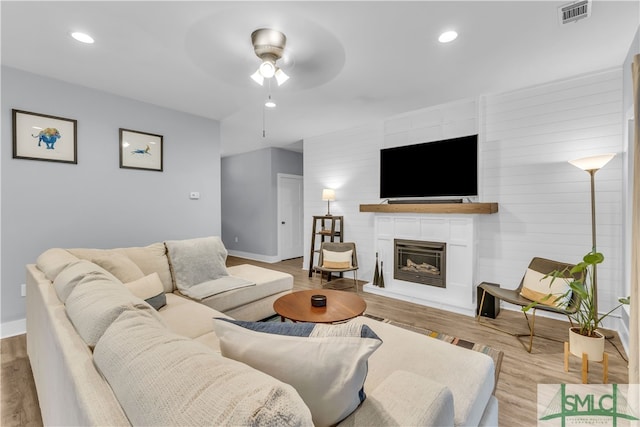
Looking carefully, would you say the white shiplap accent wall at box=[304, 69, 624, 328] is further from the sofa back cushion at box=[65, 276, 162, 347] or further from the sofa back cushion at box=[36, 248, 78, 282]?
the sofa back cushion at box=[36, 248, 78, 282]

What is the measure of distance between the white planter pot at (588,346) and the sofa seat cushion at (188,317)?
8.07 feet

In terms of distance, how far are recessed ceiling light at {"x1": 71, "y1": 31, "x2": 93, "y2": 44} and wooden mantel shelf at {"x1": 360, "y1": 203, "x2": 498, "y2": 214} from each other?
3.33 meters

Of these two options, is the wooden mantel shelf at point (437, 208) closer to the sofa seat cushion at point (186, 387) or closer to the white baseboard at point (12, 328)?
the sofa seat cushion at point (186, 387)

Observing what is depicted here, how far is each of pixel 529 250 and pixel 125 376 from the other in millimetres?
3690

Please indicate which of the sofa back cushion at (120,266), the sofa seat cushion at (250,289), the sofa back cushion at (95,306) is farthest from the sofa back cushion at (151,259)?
the sofa back cushion at (95,306)

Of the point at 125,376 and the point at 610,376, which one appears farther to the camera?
the point at 610,376

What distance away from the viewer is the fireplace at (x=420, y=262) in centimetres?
352

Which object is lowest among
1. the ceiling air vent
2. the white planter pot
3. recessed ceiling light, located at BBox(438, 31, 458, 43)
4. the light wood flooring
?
the light wood flooring

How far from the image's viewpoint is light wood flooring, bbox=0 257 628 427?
5.54ft

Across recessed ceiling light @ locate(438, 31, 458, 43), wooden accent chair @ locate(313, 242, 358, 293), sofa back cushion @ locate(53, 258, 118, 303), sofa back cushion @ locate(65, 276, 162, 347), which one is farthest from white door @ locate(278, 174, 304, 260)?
sofa back cushion @ locate(65, 276, 162, 347)

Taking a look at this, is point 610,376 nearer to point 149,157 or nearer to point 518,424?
point 518,424

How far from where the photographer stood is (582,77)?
2.81 m

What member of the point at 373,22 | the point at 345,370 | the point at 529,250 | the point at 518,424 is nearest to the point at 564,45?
the point at 373,22

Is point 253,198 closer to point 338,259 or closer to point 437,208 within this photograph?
point 338,259
